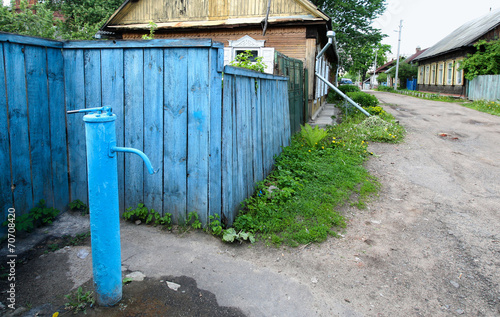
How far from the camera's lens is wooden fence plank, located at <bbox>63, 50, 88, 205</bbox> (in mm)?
3740

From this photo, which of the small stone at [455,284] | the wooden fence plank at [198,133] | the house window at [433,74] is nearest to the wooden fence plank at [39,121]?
the wooden fence plank at [198,133]

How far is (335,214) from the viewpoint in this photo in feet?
14.0

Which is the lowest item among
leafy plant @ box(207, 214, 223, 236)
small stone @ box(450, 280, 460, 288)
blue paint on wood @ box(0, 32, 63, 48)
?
small stone @ box(450, 280, 460, 288)

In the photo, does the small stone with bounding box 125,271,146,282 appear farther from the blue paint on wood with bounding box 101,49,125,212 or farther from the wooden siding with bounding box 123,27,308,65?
the wooden siding with bounding box 123,27,308,65

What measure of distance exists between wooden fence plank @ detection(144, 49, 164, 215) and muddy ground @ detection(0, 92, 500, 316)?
367 millimetres

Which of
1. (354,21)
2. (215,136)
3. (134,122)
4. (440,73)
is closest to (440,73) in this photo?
(440,73)

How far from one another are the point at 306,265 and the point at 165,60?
95.5 inches

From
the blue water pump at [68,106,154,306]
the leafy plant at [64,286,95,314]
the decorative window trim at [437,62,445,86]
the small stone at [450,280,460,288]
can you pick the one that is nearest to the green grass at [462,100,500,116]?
the decorative window trim at [437,62,445,86]

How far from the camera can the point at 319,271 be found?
10.3ft

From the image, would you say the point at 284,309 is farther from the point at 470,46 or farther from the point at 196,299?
the point at 470,46

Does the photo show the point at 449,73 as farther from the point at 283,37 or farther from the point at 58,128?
the point at 58,128

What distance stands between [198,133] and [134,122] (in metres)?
0.75

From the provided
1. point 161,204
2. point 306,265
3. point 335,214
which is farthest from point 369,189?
→ point 161,204

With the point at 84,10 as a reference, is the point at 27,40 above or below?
Result: below
